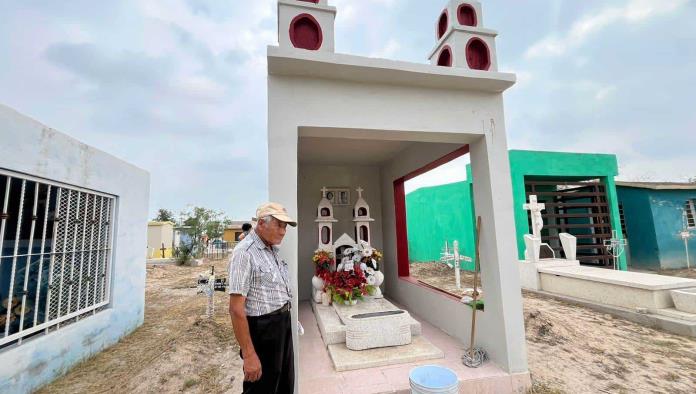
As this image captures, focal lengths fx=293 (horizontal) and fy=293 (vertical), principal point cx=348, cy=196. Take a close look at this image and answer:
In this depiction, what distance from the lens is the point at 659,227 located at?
10352 millimetres

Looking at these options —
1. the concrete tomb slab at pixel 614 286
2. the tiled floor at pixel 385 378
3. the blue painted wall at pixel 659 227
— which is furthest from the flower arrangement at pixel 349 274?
the blue painted wall at pixel 659 227

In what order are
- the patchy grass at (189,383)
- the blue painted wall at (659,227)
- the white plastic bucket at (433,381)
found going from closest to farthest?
the white plastic bucket at (433,381)
the patchy grass at (189,383)
the blue painted wall at (659,227)

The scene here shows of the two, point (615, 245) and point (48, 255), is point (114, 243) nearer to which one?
point (48, 255)

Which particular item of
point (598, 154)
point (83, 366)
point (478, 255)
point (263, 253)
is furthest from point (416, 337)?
point (598, 154)

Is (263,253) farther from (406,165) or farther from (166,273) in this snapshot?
(166,273)

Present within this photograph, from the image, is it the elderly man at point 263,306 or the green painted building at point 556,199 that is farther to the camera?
the green painted building at point 556,199

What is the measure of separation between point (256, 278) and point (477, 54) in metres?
3.52

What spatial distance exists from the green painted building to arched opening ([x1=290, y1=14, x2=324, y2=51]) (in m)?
8.02

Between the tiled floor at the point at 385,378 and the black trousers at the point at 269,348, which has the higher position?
the black trousers at the point at 269,348

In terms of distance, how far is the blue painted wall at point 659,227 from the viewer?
33.8ft

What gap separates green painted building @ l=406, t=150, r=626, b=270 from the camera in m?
9.25

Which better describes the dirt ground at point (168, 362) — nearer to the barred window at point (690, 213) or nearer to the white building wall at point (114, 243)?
the white building wall at point (114, 243)

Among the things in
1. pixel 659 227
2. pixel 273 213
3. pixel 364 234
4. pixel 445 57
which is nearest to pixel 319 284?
pixel 364 234

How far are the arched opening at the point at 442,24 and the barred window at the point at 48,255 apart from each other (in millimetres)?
5142
